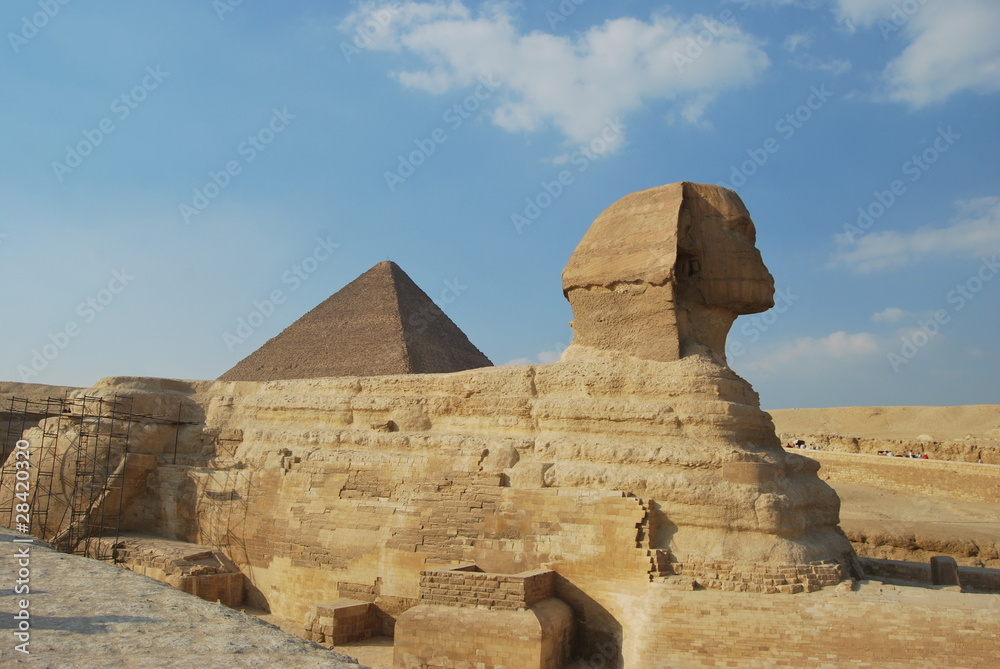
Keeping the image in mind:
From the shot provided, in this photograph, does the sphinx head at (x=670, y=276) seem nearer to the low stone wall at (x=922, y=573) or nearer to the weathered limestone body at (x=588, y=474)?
the weathered limestone body at (x=588, y=474)

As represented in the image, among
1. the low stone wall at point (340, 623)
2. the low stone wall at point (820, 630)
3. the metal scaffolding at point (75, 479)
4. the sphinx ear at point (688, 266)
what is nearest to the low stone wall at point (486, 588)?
the low stone wall at point (820, 630)

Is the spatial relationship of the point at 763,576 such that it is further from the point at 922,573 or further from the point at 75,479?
the point at 75,479

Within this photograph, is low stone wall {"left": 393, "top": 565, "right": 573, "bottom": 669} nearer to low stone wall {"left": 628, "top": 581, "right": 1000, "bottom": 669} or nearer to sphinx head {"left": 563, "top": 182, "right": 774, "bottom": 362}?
low stone wall {"left": 628, "top": 581, "right": 1000, "bottom": 669}

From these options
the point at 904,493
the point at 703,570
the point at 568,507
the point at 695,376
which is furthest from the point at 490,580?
the point at 904,493

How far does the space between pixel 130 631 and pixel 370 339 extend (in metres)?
12.8

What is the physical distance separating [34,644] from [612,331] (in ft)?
19.0

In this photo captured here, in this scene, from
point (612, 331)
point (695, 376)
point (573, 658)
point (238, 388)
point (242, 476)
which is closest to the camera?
point (573, 658)

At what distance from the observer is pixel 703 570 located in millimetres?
6266

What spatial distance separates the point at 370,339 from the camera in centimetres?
1658

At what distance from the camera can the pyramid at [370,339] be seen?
16.1 metres

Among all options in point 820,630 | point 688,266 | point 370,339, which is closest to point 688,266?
point 688,266

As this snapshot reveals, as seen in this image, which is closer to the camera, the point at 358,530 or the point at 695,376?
the point at 695,376

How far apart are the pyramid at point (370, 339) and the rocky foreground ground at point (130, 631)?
410 inches

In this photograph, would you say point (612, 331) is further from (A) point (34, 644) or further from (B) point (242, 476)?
(A) point (34, 644)
